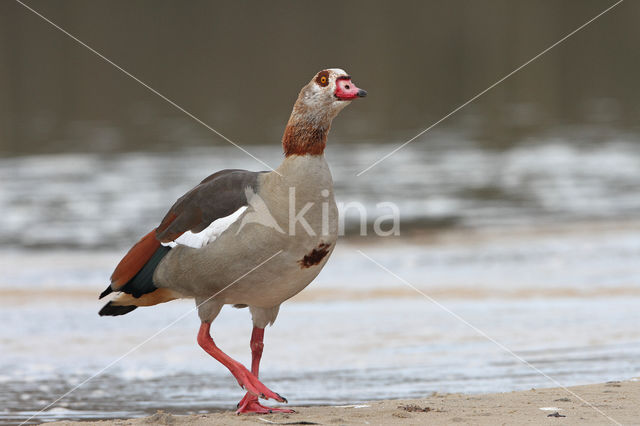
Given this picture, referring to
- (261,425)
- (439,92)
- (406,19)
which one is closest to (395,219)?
(261,425)

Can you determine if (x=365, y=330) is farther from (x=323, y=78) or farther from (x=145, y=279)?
(x=323, y=78)

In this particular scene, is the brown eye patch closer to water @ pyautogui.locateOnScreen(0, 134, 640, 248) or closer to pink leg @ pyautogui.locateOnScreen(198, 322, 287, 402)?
pink leg @ pyautogui.locateOnScreen(198, 322, 287, 402)

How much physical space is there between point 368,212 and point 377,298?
16.6 ft

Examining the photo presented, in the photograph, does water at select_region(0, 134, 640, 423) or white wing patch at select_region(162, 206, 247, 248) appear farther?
water at select_region(0, 134, 640, 423)

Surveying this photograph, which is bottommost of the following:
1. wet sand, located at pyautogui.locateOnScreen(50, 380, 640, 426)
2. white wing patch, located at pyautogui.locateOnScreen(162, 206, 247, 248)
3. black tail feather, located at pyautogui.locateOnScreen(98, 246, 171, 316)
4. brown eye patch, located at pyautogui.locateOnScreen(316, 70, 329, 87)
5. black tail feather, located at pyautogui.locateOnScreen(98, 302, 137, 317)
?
wet sand, located at pyautogui.locateOnScreen(50, 380, 640, 426)

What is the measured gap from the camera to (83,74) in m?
43.1

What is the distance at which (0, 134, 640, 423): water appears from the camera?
9453mm

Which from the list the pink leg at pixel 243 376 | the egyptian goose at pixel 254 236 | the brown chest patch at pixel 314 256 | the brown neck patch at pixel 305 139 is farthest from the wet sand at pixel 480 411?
the brown neck patch at pixel 305 139

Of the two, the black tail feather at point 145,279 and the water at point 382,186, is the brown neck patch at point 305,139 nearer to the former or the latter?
the black tail feather at point 145,279

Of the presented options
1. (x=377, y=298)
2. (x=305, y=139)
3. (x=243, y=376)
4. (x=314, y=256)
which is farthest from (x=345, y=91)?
(x=377, y=298)

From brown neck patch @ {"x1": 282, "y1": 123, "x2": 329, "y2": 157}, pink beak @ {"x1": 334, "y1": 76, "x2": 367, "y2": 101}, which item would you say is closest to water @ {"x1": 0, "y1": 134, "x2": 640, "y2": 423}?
brown neck patch @ {"x1": 282, "y1": 123, "x2": 329, "y2": 157}

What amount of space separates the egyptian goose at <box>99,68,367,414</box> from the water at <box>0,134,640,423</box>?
125 centimetres

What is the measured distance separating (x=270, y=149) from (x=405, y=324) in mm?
12858

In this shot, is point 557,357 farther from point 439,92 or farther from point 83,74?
point 83,74
